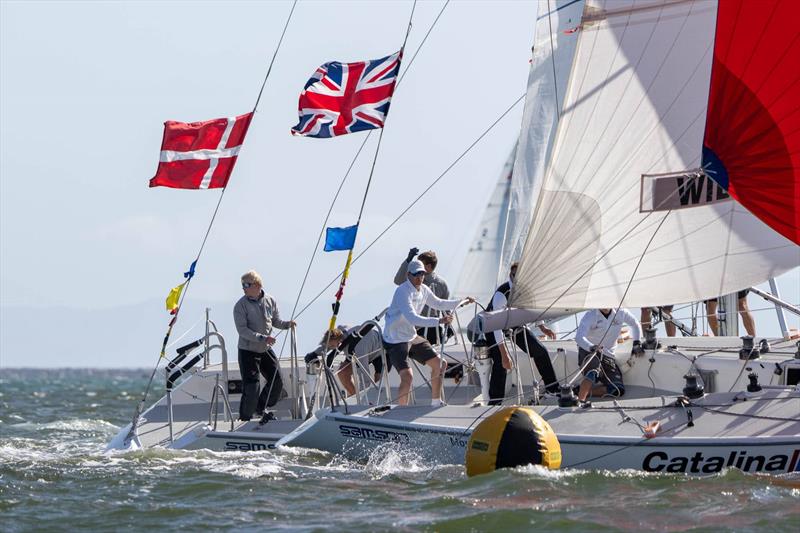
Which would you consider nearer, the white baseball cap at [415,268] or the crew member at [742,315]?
the white baseball cap at [415,268]

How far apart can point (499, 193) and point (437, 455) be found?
1909 centimetres

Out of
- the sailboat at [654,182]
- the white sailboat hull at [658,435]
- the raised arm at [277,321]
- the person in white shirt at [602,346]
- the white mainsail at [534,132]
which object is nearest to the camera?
the white sailboat hull at [658,435]

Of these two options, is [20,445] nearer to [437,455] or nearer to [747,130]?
[437,455]

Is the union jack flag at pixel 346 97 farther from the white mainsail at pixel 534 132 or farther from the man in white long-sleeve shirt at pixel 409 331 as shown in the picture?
the white mainsail at pixel 534 132

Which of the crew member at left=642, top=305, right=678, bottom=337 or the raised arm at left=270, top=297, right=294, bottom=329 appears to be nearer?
the raised arm at left=270, top=297, right=294, bottom=329

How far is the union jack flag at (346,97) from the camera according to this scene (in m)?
13.7

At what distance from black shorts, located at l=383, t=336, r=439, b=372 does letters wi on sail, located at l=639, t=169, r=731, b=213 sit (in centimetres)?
225

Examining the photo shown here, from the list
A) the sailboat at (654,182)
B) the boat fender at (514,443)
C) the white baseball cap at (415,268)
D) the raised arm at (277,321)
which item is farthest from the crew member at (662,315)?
the boat fender at (514,443)

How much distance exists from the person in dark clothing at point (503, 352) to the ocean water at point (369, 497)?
1411 millimetres

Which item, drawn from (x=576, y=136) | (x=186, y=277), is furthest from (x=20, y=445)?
(x=576, y=136)

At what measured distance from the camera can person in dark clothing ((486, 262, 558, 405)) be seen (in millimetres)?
11781

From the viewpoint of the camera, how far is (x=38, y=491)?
1027 cm

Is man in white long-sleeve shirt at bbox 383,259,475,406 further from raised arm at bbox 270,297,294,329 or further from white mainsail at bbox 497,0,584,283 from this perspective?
white mainsail at bbox 497,0,584,283

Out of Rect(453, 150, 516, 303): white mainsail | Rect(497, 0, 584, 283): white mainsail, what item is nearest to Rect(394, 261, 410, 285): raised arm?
Rect(497, 0, 584, 283): white mainsail
